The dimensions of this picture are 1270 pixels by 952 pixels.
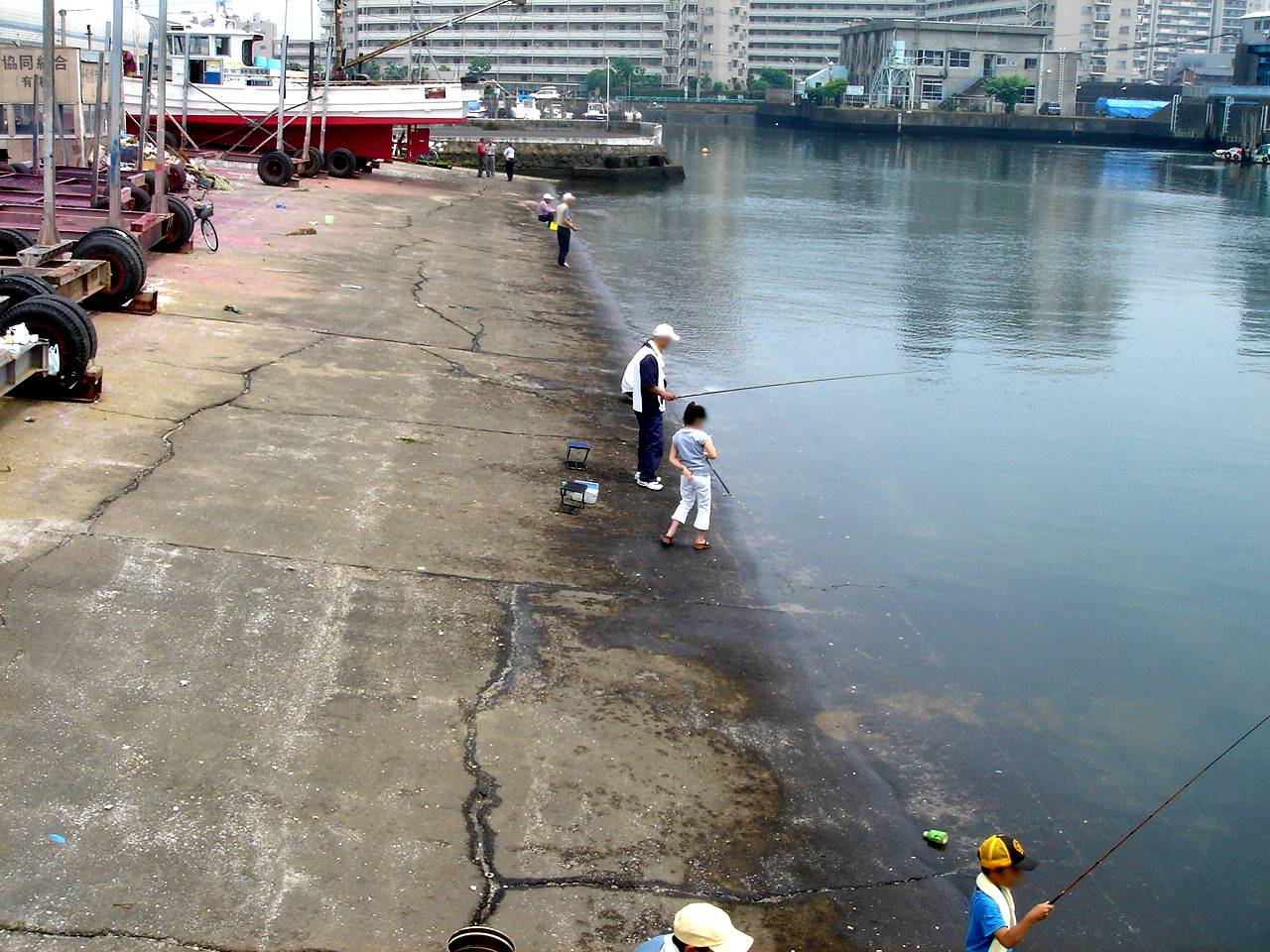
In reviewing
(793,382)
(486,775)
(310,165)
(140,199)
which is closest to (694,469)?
(486,775)

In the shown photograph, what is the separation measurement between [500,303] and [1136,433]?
35.0ft

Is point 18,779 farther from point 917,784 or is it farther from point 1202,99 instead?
point 1202,99

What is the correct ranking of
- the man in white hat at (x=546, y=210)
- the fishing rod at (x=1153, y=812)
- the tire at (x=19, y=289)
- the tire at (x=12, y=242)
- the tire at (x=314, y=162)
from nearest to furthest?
the fishing rod at (x=1153, y=812) → the tire at (x=19, y=289) → the tire at (x=12, y=242) → the man in white hat at (x=546, y=210) → the tire at (x=314, y=162)

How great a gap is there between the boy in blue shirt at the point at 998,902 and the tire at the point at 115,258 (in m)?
13.1

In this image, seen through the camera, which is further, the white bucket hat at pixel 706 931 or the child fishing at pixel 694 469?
the child fishing at pixel 694 469

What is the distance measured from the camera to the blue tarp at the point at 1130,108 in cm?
13138

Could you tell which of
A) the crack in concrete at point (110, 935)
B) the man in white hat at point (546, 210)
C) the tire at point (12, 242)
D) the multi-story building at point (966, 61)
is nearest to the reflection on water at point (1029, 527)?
the man in white hat at point (546, 210)

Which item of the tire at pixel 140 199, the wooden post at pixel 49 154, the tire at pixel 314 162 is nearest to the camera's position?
the wooden post at pixel 49 154

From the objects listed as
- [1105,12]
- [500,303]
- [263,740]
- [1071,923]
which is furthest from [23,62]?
[1105,12]

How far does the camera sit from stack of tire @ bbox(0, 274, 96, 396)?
38.2 feet

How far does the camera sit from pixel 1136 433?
1741 cm

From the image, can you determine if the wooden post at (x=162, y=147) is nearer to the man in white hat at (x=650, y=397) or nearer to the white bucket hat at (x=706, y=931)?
the man in white hat at (x=650, y=397)

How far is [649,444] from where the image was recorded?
42.7 feet

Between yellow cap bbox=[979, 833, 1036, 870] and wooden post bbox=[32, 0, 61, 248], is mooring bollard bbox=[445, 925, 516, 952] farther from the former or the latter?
wooden post bbox=[32, 0, 61, 248]
